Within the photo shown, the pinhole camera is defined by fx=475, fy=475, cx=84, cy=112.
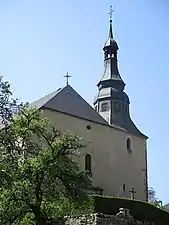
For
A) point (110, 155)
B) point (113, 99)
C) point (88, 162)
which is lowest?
point (88, 162)

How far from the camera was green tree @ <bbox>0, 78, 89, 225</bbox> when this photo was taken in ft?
56.5

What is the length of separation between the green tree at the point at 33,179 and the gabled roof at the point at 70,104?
16873 mm

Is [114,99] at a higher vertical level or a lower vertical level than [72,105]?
higher

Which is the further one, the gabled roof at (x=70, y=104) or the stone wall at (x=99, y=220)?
the gabled roof at (x=70, y=104)

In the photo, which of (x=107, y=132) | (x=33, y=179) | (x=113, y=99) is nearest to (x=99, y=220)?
(x=33, y=179)

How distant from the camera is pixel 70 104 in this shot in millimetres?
38219

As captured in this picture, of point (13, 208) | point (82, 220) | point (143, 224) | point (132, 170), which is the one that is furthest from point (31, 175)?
point (132, 170)

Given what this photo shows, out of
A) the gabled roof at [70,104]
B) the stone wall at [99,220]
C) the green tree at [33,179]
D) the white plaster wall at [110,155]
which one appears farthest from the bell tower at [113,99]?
the green tree at [33,179]

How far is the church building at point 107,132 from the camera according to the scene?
3725cm

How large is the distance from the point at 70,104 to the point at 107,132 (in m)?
4.04

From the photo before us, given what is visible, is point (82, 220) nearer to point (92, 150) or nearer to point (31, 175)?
point (31, 175)

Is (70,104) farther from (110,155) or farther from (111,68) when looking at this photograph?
(111,68)

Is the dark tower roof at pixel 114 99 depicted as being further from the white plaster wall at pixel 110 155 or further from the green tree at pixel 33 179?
the green tree at pixel 33 179

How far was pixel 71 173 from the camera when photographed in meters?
18.5
